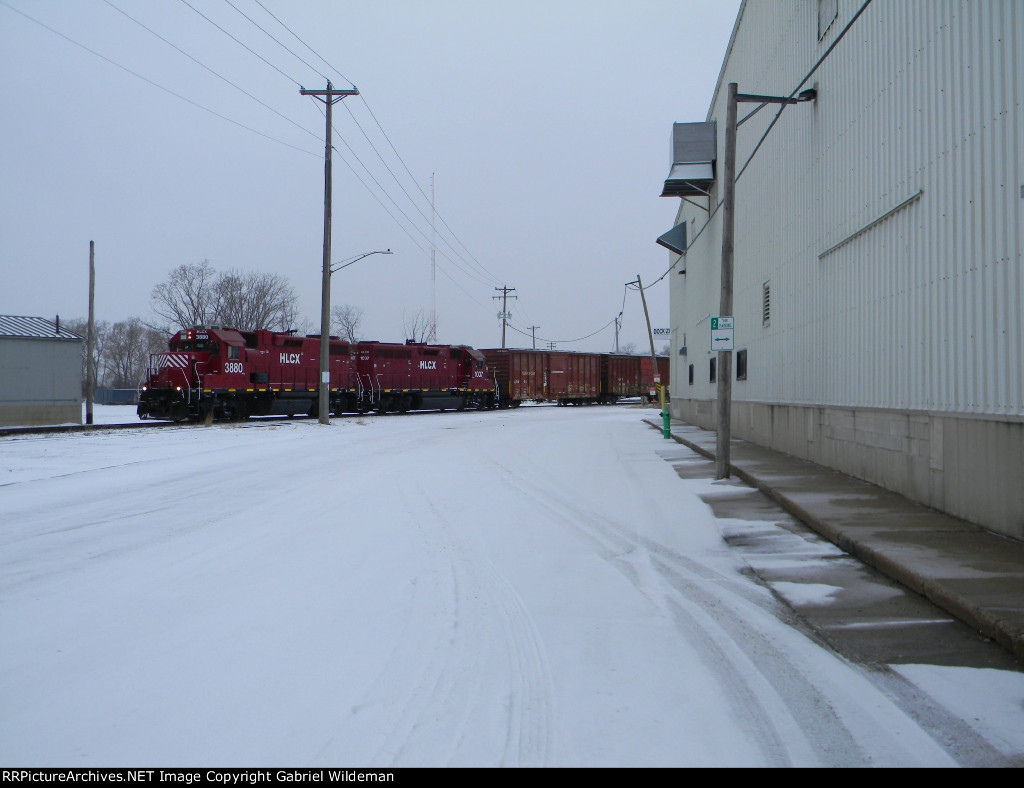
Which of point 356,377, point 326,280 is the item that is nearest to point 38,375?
point 326,280

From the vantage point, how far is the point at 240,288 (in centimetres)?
7919

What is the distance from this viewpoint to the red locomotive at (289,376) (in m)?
30.7

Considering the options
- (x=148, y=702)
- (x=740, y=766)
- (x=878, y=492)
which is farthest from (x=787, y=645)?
(x=878, y=492)

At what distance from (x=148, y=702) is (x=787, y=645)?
3597mm

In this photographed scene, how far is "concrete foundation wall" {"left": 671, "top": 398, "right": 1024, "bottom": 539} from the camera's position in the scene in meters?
7.46

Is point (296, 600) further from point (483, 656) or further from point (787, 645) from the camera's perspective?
point (787, 645)

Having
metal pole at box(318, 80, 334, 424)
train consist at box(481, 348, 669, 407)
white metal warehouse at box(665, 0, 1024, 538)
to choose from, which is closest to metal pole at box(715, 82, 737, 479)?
white metal warehouse at box(665, 0, 1024, 538)

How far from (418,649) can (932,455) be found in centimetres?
685

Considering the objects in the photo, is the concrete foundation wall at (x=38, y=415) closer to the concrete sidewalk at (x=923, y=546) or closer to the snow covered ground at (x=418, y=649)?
the snow covered ground at (x=418, y=649)

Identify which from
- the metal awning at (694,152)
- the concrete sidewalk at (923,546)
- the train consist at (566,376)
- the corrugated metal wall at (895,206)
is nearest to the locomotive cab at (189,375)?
the metal awning at (694,152)

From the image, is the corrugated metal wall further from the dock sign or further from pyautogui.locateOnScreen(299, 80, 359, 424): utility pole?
pyautogui.locateOnScreen(299, 80, 359, 424): utility pole

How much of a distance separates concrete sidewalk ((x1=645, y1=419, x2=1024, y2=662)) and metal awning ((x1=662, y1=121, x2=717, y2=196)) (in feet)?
55.7

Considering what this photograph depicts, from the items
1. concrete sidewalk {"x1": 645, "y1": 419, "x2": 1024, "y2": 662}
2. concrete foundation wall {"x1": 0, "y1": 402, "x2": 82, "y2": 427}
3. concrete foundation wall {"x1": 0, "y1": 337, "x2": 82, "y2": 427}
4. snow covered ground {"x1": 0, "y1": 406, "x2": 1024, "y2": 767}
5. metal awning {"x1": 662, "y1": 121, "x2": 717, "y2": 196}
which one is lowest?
snow covered ground {"x1": 0, "y1": 406, "x2": 1024, "y2": 767}

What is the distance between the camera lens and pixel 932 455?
9164mm
